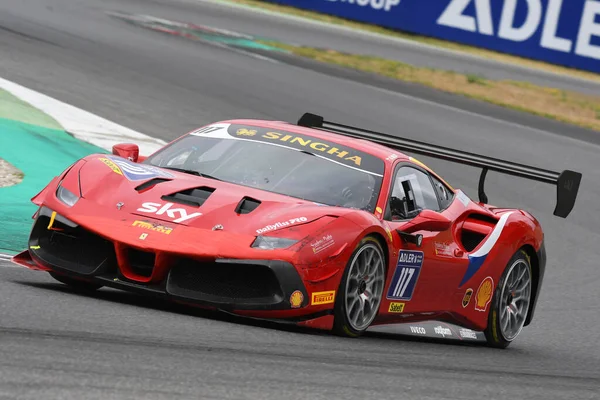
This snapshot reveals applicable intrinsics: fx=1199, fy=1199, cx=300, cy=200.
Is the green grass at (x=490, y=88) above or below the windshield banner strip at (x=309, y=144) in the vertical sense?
below

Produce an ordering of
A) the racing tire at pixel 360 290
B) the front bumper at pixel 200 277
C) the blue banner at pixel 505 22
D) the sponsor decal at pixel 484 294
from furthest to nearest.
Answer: the blue banner at pixel 505 22 → the sponsor decal at pixel 484 294 → the racing tire at pixel 360 290 → the front bumper at pixel 200 277

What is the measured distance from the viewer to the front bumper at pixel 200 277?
6.28 metres

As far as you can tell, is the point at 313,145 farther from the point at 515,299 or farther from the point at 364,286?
the point at 515,299

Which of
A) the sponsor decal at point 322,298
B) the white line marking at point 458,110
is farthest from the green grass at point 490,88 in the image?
the sponsor decal at point 322,298

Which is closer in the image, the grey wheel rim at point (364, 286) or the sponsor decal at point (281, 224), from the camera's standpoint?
the sponsor decal at point (281, 224)

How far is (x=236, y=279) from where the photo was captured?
6.36 meters

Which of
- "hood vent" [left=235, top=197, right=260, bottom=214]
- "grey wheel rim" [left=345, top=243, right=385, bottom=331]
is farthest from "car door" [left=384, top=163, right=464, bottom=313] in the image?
"hood vent" [left=235, top=197, right=260, bottom=214]

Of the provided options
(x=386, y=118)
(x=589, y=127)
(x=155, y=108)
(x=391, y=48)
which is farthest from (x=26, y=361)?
(x=391, y=48)

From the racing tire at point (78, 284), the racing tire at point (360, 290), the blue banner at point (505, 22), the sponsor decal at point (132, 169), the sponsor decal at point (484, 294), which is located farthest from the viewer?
the blue banner at point (505, 22)

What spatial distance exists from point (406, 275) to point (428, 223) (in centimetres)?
36

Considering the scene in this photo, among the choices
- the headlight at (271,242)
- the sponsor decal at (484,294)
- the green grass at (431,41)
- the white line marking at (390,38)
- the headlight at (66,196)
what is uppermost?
the green grass at (431,41)

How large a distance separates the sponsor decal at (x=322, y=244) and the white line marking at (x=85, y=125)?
6.42 metres

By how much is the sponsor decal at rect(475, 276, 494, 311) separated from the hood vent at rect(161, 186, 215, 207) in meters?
2.35

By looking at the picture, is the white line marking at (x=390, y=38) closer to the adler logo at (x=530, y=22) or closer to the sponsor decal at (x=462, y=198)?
the adler logo at (x=530, y=22)
